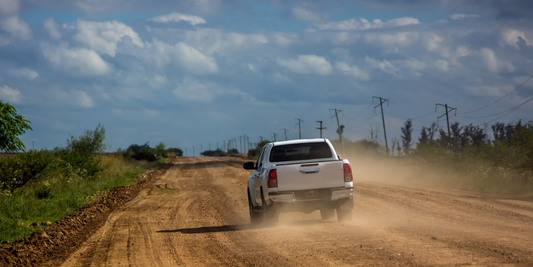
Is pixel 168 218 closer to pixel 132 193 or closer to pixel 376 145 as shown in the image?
pixel 132 193

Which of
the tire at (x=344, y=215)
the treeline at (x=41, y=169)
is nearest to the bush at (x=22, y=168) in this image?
the treeline at (x=41, y=169)

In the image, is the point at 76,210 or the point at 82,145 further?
the point at 82,145

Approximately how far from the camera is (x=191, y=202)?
17.3 metres

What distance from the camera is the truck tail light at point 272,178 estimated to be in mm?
10281

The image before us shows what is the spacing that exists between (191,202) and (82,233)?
6.39 m

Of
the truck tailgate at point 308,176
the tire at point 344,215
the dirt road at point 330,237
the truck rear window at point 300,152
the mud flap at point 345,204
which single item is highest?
the truck rear window at point 300,152

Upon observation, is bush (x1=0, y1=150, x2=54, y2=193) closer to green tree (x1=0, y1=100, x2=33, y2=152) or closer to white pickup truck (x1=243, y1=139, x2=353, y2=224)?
green tree (x1=0, y1=100, x2=33, y2=152)

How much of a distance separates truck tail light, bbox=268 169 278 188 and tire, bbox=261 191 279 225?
58 centimetres

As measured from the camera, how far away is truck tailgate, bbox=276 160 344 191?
10.3 meters

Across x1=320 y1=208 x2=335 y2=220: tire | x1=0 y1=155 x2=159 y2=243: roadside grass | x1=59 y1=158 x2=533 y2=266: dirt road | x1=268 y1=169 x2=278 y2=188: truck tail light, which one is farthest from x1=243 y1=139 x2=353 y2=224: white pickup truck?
x1=0 y1=155 x2=159 y2=243: roadside grass

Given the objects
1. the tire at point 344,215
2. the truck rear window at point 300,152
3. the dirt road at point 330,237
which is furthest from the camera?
the truck rear window at point 300,152

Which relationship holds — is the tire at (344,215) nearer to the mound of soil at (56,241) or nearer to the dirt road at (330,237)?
the dirt road at (330,237)

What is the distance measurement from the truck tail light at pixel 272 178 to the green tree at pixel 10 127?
20488 mm

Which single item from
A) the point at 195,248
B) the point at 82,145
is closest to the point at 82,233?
the point at 195,248
